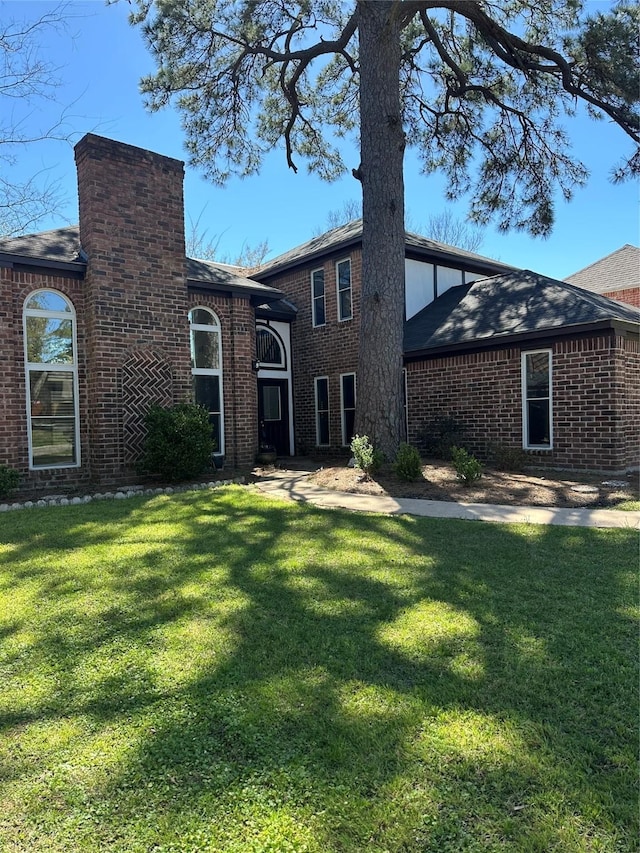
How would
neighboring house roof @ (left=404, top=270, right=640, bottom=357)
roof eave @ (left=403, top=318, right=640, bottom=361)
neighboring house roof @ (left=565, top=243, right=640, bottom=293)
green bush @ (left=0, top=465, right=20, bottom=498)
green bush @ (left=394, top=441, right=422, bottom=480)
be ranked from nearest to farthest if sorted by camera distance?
green bush @ (left=0, top=465, right=20, bottom=498) → green bush @ (left=394, top=441, right=422, bottom=480) → roof eave @ (left=403, top=318, right=640, bottom=361) → neighboring house roof @ (left=404, top=270, right=640, bottom=357) → neighboring house roof @ (left=565, top=243, right=640, bottom=293)

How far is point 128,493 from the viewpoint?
8453 millimetres

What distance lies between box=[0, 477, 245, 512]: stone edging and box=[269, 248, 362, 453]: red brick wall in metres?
5.61

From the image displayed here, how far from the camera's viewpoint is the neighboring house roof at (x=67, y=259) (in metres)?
8.81

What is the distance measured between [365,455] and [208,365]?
454cm

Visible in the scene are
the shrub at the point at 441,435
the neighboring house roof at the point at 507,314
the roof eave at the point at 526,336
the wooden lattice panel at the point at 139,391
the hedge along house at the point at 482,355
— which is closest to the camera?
the roof eave at the point at 526,336

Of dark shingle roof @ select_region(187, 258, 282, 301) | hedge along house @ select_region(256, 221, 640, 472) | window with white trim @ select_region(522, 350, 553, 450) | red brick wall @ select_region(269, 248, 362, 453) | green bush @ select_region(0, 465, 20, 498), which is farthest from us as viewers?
red brick wall @ select_region(269, 248, 362, 453)

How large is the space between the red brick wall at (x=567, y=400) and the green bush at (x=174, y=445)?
221 inches

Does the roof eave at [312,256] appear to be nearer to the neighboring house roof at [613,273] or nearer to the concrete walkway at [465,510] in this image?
the concrete walkway at [465,510]

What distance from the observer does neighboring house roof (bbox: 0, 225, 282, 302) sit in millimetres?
8812

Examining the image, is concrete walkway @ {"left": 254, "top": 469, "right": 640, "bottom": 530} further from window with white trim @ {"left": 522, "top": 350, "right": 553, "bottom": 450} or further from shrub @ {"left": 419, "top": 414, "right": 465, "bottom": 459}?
shrub @ {"left": 419, "top": 414, "right": 465, "bottom": 459}

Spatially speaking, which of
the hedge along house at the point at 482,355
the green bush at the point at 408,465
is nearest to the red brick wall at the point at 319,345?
the hedge along house at the point at 482,355

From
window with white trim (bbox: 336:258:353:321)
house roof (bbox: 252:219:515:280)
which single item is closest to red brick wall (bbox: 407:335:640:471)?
window with white trim (bbox: 336:258:353:321)

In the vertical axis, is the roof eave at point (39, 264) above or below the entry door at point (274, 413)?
above

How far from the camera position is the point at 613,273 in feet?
74.4
